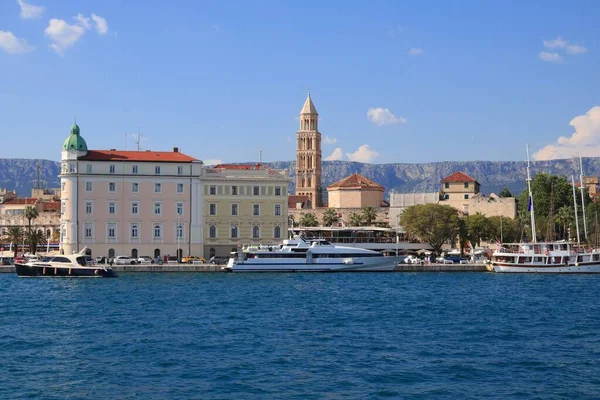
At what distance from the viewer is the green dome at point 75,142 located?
3334 inches

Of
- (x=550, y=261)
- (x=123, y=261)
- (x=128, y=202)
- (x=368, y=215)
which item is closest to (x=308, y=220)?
(x=368, y=215)

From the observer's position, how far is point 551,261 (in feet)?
260

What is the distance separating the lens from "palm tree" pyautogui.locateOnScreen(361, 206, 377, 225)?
11619 cm

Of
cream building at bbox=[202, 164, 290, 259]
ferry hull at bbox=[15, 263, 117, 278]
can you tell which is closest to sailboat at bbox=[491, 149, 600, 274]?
cream building at bbox=[202, 164, 290, 259]

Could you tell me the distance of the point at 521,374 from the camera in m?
28.2

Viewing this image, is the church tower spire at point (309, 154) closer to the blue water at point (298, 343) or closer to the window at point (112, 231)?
the window at point (112, 231)

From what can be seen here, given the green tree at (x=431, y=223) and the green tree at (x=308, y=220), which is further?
the green tree at (x=308, y=220)

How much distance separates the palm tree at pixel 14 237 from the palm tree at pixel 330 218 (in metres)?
34.8

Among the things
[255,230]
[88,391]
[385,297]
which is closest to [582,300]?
[385,297]

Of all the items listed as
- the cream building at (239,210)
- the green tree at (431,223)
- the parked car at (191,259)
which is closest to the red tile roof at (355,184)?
the green tree at (431,223)

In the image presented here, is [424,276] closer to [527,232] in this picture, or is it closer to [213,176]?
[213,176]

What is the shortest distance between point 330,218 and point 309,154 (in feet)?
157

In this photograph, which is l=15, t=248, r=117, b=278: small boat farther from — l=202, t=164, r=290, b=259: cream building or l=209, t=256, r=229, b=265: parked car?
l=202, t=164, r=290, b=259: cream building

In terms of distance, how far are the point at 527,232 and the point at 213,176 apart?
3501 centimetres
